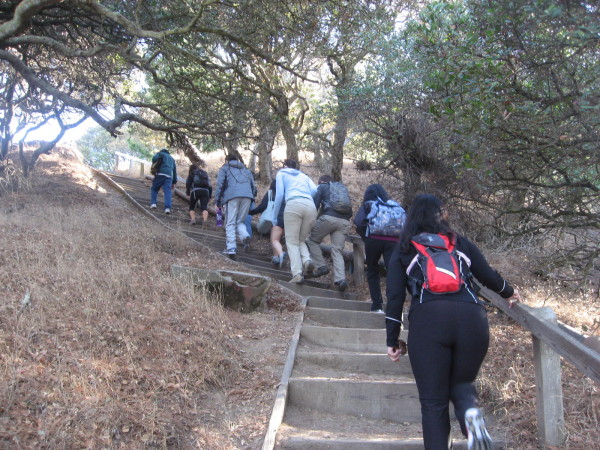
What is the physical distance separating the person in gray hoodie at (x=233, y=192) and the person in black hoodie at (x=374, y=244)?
270 cm

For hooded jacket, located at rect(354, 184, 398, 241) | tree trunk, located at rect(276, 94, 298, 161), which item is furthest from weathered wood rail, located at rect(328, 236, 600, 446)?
tree trunk, located at rect(276, 94, 298, 161)

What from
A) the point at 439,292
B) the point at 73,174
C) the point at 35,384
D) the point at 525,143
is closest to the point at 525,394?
the point at 439,292

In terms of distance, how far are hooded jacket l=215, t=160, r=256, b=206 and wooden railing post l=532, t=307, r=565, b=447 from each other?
617 centimetres

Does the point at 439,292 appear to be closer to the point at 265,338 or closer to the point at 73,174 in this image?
the point at 265,338

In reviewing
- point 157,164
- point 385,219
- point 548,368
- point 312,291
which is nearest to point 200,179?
point 157,164

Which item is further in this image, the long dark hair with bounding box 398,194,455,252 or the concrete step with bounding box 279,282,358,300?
the concrete step with bounding box 279,282,358,300

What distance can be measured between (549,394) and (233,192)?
20.9 feet

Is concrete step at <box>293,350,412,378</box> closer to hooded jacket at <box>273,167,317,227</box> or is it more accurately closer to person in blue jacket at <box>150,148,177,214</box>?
hooded jacket at <box>273,167,317,227</box>

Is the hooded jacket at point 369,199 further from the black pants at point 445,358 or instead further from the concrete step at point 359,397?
the black pants at point 445,358

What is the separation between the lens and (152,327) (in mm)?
4949

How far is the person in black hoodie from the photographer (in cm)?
666

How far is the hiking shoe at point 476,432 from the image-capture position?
2980 millimetres

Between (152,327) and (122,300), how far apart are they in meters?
0.81

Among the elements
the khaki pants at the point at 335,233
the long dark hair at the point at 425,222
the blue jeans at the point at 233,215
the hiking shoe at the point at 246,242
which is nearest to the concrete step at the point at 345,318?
the khaki pants at the point at 335,233
